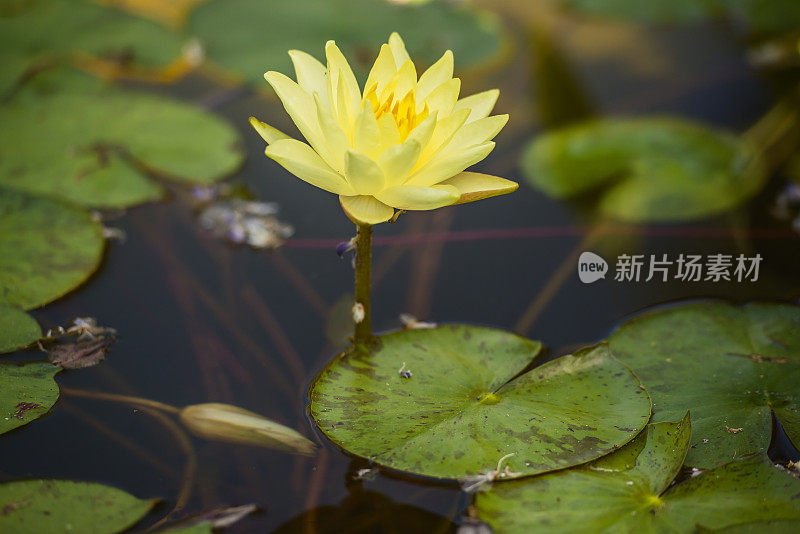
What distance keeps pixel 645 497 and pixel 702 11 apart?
3076 mm

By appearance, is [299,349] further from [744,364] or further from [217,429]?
[744,364]

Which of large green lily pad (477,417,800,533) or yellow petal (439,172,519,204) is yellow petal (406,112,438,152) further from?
large green lily pad (477,417,800,533)

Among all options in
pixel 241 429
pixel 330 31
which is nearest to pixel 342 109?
pixel 241 429

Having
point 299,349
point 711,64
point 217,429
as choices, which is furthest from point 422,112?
point 711,64

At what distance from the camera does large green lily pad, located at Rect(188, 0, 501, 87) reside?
2.96 meters

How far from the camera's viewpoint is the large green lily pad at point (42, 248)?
6.03ft

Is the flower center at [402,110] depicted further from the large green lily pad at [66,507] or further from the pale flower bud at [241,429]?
the large green lily pad at [66,507]

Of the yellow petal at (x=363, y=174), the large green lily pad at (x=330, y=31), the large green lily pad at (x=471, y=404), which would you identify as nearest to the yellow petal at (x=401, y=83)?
the yellow petal at (x=363, y=174)

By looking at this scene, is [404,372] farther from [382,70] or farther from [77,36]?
[77,36]

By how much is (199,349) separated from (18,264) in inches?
24.1

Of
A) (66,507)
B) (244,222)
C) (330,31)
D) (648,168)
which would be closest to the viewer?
(66,507)

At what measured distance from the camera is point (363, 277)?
5.29ft

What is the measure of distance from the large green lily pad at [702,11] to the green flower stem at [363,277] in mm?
2626

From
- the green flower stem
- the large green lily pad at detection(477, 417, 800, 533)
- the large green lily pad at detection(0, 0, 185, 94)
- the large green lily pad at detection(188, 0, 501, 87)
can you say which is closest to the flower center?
the green flower stem
